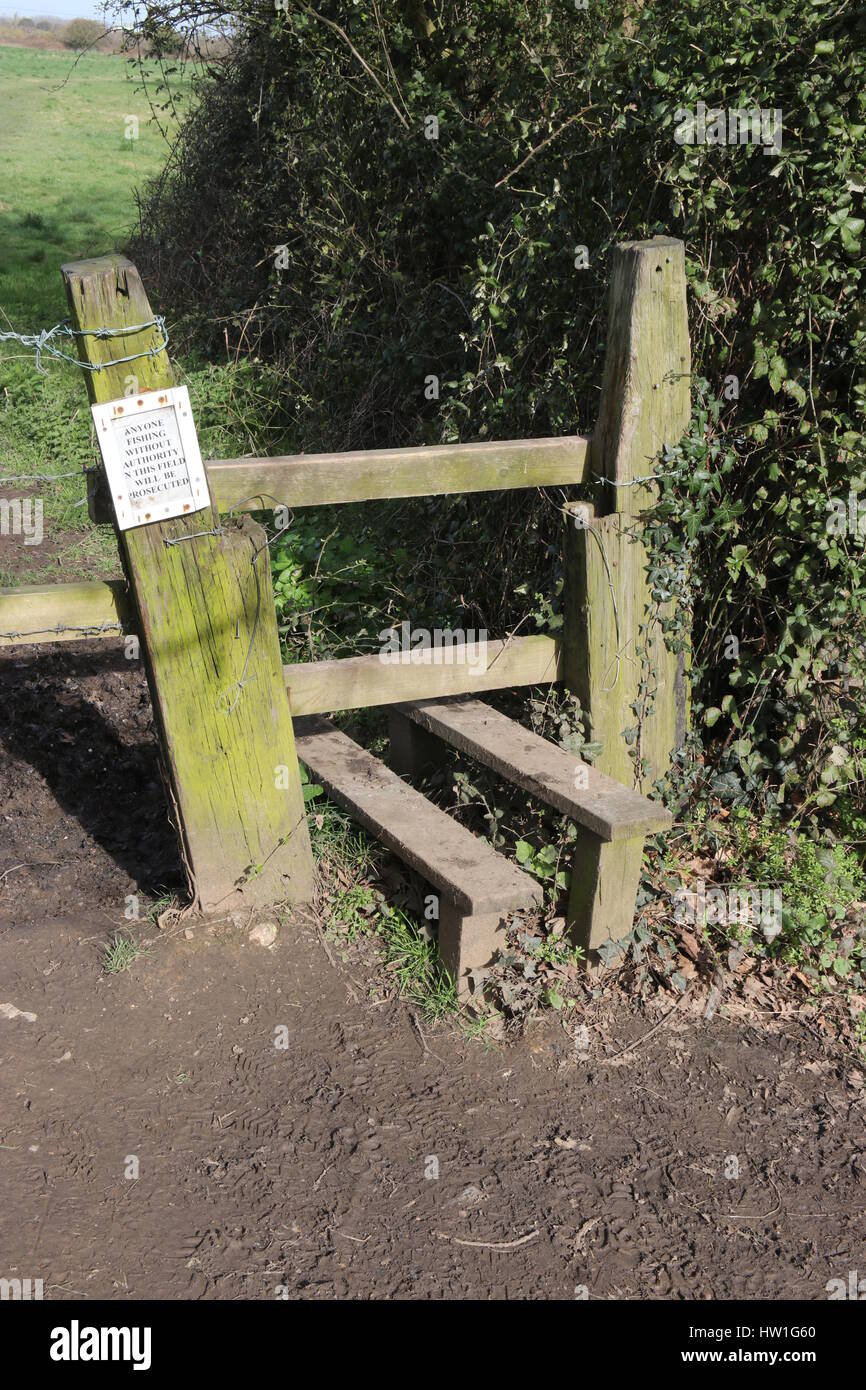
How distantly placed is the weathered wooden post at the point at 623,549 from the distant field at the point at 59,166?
756cm

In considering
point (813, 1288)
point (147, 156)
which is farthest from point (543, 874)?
point (147, 156)

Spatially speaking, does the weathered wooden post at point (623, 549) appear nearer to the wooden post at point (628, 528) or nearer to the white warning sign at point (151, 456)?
the wooden post at point (628, 528)

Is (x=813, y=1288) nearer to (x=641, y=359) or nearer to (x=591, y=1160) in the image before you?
(x=591, y=1160)

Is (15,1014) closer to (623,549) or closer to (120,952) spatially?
(120,952)

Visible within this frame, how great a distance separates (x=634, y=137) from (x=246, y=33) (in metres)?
5.28

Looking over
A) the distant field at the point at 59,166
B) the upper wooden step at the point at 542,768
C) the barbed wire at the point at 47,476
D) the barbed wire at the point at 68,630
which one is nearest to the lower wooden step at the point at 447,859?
the upper wooden step at the point at 542,768

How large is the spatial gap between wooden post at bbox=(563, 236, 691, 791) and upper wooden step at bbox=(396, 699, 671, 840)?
0.85ft

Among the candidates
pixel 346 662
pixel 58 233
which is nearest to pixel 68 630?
pixel 346 662

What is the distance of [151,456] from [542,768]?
1503 millimetres

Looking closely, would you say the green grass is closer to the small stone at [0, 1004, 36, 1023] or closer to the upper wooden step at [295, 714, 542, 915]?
the small stone at [0, 1004, 36, 1023]

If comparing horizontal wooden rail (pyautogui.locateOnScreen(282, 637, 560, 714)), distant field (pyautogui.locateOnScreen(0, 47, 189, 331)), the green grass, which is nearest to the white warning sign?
horizontal wooden rail (pyautogui.locateOnScreen(282, 637, 560, 714))

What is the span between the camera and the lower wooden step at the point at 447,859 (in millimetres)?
3344

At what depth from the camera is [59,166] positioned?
17828 mm

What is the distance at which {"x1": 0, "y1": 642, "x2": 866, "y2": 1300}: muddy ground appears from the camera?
2686 millimetres
